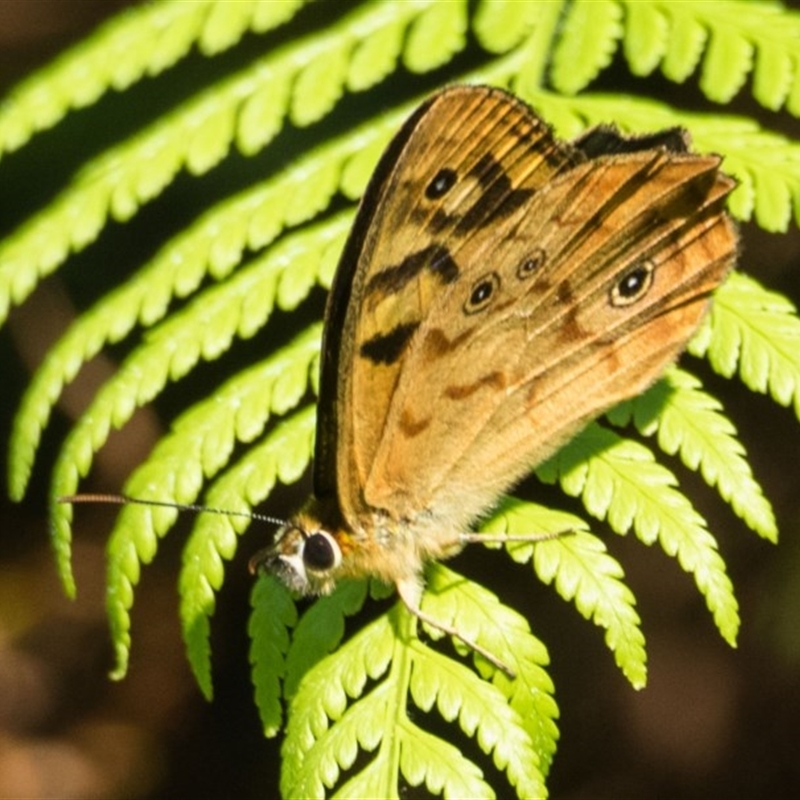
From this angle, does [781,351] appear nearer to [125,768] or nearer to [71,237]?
[71,237]

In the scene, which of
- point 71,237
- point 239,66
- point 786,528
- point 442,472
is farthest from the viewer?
point 239,66

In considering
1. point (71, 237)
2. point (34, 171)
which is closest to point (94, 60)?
point (71, 237)

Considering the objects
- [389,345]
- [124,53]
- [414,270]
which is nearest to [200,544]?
[389,345]

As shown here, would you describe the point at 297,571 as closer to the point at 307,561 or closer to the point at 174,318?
the point at 307,561

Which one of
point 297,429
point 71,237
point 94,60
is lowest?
point 297,429

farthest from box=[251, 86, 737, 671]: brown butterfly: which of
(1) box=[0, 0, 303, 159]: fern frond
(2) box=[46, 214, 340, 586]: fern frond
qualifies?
(1) box=[0, 0, 303, 159]: fern frond

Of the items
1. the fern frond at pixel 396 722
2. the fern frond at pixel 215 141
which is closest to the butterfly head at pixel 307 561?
the fern frond at pixel 396 722

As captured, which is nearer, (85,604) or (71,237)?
(71,237)
